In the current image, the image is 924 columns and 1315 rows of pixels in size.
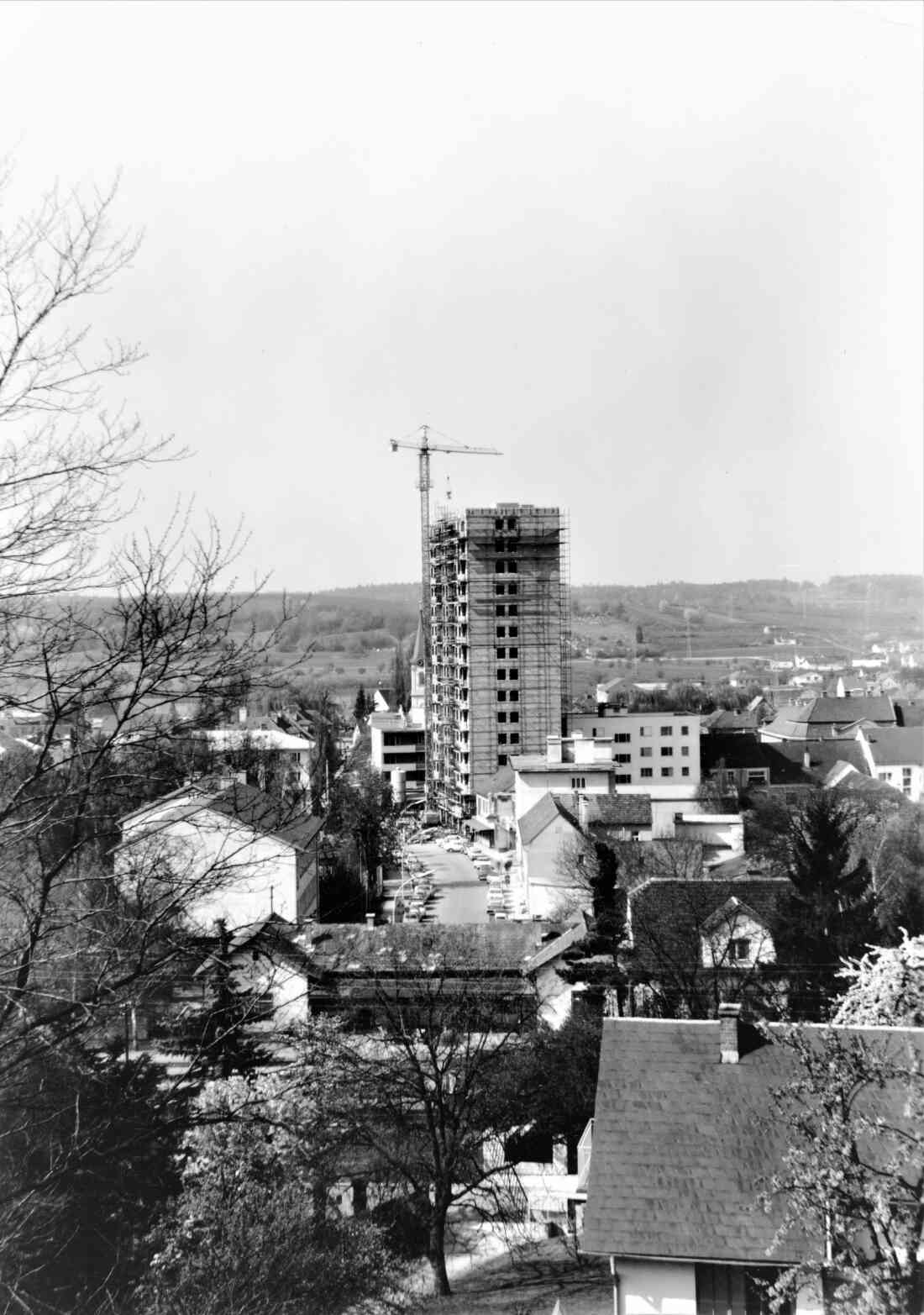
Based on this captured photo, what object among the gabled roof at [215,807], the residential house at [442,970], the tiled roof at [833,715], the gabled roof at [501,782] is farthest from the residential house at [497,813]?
the gabled roof at [215,807]

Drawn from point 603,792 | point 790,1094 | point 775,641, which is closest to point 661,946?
point 790,1094

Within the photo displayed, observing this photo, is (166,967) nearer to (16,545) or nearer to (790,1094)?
(16,545)

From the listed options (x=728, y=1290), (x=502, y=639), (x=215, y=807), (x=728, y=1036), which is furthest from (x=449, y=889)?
(x=215, y=807)

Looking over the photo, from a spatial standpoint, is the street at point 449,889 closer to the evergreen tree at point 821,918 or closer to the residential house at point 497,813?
the residential house at point 497,813

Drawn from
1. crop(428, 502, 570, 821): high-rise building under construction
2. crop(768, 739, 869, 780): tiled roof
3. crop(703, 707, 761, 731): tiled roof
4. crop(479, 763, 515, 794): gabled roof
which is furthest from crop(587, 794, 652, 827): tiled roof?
crop(703, 707, 761, 731): tiled roof

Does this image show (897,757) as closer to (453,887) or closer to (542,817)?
(542,817)
